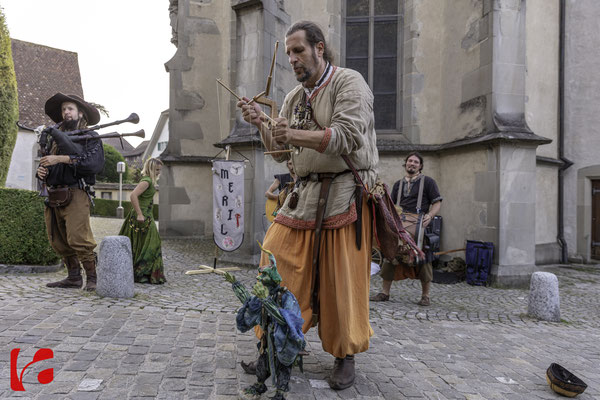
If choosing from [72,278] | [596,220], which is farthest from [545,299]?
[596,220]

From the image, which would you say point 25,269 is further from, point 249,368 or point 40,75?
point 40,75

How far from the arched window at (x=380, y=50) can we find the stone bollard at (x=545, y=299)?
5.08 m

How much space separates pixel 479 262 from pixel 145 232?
5.42 m

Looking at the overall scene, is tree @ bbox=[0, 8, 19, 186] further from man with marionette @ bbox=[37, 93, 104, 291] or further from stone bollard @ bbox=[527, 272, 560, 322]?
stone bollard @ bbox=[527, 272, 560, 322]

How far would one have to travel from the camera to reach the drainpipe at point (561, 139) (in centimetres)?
976

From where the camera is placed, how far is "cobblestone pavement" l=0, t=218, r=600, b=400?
2553 millimetres

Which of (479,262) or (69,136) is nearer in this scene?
(69,136)

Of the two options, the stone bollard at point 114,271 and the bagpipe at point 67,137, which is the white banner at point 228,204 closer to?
the bagpipe at point 67,137

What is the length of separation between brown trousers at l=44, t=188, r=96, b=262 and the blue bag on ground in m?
5.90

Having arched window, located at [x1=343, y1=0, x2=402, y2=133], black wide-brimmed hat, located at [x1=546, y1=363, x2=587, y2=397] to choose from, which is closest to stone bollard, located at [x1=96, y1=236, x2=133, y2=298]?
black wide-brimmed hat, located at [x1=546, y1=363, x2=587, y2=397]

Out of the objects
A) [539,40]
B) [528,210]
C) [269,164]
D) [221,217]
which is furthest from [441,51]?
[221,217]

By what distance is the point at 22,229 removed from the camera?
600 cm

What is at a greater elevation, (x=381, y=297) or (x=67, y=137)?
(x=67, y=137)

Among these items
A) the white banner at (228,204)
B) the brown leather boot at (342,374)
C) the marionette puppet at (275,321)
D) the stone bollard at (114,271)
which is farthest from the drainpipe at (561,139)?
the marionette puppet at (275,321)
